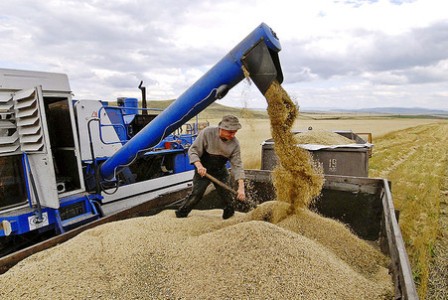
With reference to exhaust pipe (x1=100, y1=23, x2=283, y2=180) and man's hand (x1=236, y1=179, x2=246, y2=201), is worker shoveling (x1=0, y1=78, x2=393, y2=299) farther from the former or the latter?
man's hand (x1=236, y1=179, x2=246, y2=201)

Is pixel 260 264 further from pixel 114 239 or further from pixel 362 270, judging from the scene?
pixel 114 239

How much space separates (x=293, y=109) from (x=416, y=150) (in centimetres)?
1385

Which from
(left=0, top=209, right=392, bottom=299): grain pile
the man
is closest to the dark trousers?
the man

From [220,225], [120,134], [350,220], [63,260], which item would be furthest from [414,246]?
[120,134]

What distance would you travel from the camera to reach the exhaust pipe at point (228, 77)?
2621 mm

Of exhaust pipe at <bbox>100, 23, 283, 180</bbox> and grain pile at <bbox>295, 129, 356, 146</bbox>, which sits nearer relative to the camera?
exhaust pipe at <bbox>100, 23, 283, 180</bbox>

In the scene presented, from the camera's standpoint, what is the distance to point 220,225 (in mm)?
3279

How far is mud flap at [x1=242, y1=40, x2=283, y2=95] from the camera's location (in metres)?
2.61

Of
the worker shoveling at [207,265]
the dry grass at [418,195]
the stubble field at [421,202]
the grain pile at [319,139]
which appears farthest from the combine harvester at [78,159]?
the grain pile at [319,139]

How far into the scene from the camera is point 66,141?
3.87 m

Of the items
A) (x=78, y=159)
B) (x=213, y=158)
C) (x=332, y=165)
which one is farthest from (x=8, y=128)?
(x=332, y=165)

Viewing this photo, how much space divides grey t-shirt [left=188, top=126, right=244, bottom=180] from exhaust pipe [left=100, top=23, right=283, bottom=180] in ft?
1.22

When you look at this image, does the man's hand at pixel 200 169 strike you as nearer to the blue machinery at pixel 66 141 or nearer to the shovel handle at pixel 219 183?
the shovel handle at pixel 219 183

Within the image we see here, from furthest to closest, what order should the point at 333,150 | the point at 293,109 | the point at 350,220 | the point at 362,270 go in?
the point at 333,150
the point at 350,220
the point at 293,109
the point at 362,270
